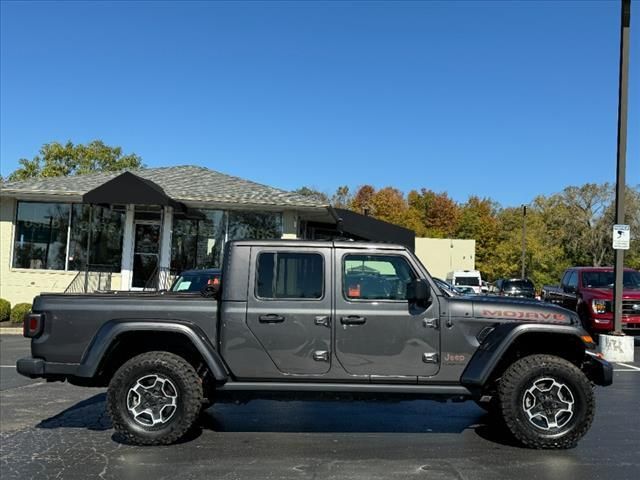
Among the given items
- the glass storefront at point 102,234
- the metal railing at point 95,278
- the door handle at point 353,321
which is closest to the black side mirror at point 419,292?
the door handle at point 353,321

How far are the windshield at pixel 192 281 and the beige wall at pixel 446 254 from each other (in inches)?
1819

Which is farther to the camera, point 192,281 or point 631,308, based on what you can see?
point 631,308

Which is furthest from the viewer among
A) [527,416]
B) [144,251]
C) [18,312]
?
[144,251]

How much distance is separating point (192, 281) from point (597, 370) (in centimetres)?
647

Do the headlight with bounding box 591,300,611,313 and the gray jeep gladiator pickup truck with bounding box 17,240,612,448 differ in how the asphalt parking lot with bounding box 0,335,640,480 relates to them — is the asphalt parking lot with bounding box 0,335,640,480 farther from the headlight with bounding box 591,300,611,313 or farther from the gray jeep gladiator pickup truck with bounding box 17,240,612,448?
the headlight with bounding box 591,300,611,313

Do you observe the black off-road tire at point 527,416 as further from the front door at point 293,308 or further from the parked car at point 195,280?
the parked car at point 195,280

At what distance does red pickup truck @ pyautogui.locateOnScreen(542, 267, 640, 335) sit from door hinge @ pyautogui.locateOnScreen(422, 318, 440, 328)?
9525mm

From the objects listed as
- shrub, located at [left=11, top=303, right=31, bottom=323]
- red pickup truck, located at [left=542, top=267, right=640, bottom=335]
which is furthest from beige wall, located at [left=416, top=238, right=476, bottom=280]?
shrub, located at [left=11, top=303, right=31, bottom=323]

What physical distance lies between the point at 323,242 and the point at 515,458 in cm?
256

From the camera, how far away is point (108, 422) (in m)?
6.32

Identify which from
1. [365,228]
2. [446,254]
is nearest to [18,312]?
[365,228]

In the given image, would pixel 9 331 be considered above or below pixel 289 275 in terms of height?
below

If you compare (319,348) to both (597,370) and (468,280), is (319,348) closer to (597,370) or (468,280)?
(597,370)

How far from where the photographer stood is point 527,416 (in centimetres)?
530
